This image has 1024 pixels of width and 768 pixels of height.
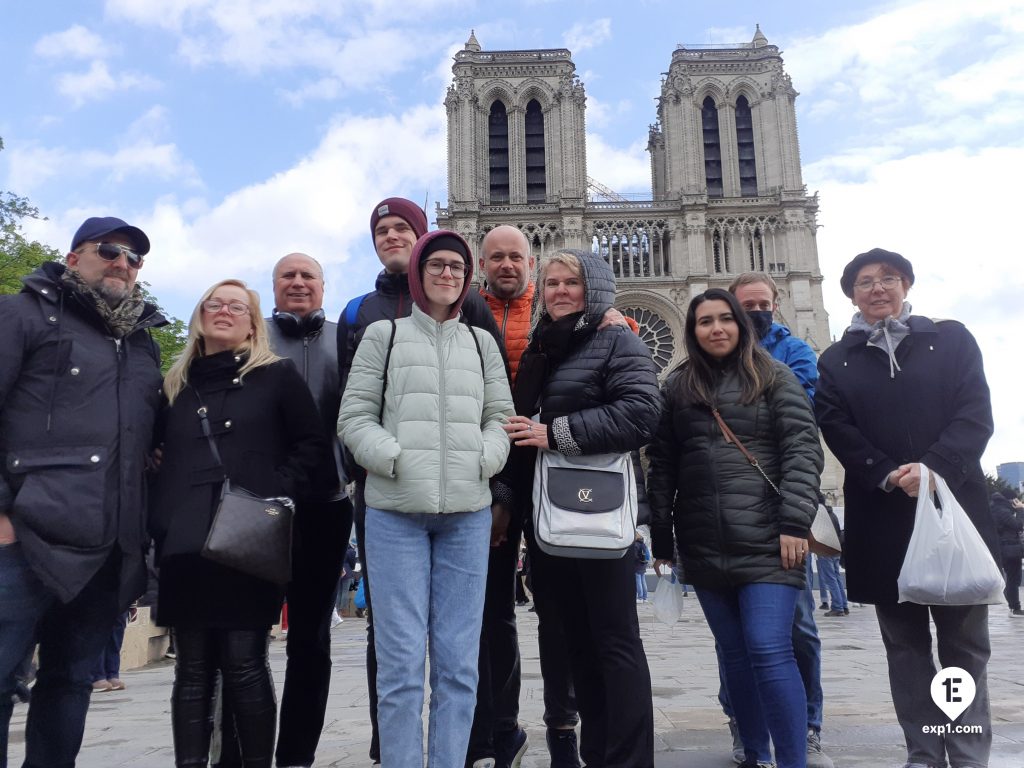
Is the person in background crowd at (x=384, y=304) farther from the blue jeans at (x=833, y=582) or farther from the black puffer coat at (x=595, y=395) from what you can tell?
the blue jeans at (x=833, y=582)

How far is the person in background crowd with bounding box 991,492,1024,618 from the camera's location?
11320 millimetres

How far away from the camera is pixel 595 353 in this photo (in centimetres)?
316

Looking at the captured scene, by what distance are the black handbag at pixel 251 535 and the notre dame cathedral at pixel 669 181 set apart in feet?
102

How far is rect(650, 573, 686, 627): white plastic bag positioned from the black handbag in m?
1.59

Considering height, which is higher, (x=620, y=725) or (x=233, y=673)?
(x=233, y=673)

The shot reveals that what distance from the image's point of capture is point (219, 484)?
2.94 meters

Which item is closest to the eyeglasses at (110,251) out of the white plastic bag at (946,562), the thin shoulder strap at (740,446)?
the thin shoulder strap at (740,446)


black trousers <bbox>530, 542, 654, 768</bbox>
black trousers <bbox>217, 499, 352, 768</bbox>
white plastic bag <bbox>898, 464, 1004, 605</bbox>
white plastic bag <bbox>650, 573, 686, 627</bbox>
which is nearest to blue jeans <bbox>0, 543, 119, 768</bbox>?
black trousers <bbox>217, 499, 352, 768</bbox>

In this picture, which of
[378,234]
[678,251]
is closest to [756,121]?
[678,251]

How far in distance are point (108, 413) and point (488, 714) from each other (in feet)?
5.82

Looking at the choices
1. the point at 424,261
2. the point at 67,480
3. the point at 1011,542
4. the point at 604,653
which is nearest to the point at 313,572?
the point at 67,480

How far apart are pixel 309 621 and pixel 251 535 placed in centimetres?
66

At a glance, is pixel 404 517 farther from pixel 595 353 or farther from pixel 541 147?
pixel 541 147

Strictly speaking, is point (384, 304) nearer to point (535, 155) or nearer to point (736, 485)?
→ point (736, 485)
